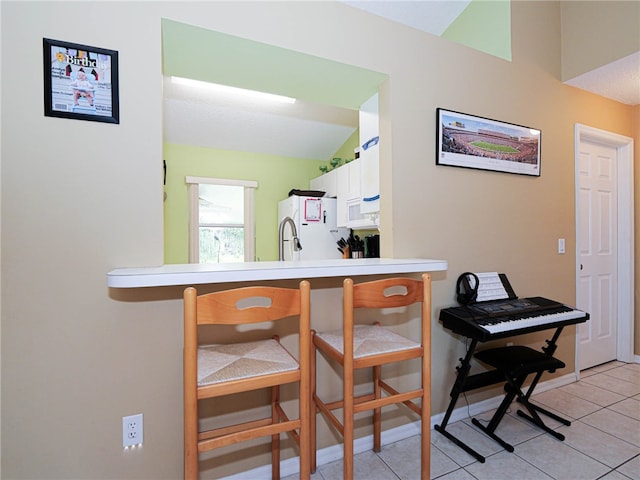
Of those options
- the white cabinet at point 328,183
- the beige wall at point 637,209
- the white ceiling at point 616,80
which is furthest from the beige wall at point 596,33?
the white cabinet at point 328,183

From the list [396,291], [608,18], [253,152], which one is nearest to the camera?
[396,291]

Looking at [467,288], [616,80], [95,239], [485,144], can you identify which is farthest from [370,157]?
[616,80]

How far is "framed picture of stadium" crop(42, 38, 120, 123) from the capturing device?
1291mm

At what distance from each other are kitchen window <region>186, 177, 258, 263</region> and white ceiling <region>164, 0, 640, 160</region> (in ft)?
1.67

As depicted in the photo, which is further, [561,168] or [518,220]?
[561,168]

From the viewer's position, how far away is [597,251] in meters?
2.97

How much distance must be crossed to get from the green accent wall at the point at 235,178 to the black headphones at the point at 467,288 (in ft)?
9.00

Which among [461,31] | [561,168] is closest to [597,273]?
[561,168]

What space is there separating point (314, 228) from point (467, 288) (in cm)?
207

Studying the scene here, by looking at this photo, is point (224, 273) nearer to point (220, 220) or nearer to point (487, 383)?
point (487, 383)

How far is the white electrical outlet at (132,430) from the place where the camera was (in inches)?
54.9

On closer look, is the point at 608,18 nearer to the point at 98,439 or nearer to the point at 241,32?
the point at 241,32

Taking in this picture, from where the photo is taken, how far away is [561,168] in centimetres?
264

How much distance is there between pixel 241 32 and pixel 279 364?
1560 millimetres
